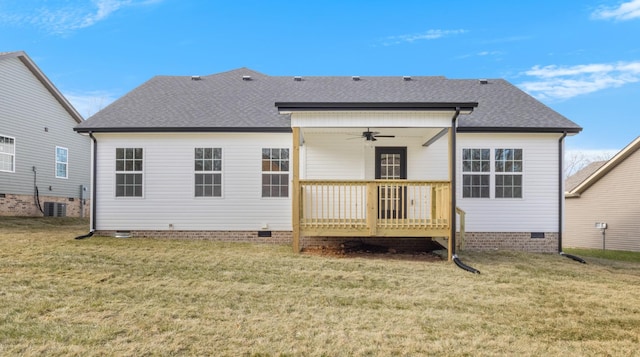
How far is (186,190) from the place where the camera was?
36.1ft

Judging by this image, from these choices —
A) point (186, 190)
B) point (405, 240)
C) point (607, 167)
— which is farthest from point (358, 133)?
point (607, 167)

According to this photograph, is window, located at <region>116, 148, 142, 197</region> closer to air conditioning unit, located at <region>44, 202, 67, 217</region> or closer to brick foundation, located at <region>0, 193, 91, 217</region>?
brick foundation, located at <region>0, 193, 91, 217</region>

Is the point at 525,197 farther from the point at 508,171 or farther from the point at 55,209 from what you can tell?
the point at 55,209

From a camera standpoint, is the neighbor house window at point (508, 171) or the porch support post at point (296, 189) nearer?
the porch support post at point (296, 189)

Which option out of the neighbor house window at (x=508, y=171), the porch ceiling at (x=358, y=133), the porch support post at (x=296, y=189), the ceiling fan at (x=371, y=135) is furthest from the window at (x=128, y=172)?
the neighbor house window at (x=508, y=171)

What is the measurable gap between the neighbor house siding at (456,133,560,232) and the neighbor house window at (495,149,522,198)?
0.36ft

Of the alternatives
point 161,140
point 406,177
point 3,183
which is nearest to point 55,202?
point 3,183

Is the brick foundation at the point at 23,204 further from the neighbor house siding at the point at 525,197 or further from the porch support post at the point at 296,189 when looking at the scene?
the neighbor house siding at the point at 525,197

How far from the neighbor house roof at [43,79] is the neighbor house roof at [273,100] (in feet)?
20.6

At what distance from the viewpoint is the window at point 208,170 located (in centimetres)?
1098

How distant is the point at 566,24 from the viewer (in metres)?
14.9

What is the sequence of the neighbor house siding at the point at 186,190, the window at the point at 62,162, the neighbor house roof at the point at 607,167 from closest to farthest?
the neighbor house siding at the point at 186,190 < the neighbor house roof at the point at 607,167 < the window at the point at 62,162

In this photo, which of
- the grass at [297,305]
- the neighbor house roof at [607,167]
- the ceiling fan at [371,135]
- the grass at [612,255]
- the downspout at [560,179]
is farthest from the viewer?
the neighbor house roof at [607,167]

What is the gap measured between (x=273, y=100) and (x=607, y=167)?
1398cm
